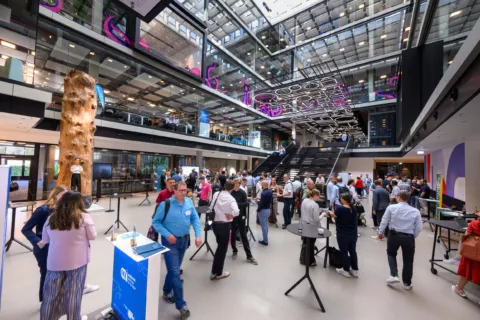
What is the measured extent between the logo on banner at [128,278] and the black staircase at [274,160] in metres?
16.3

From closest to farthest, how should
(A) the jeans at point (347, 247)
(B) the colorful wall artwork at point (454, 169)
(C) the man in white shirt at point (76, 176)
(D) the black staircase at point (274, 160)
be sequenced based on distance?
1. (A) the jeans at point (347, 247)
2. (C) the man in white shirt at point (76, 176)
3. (B) the colorful wall artwork at point (454, 169)
4. (D) the black staircase at point (274, 160)

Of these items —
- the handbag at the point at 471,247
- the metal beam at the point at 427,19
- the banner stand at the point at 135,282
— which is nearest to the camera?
the banner stand at the point at 135,282

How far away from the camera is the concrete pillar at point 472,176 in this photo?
6113mm

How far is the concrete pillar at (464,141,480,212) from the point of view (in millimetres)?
6113

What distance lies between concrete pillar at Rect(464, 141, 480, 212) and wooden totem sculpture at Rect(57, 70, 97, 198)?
37.9 ft

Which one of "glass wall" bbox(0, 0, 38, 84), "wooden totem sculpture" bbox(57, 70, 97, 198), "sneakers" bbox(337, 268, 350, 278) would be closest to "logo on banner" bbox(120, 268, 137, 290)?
"sneakers" bbox(337, 268, 350, 278)

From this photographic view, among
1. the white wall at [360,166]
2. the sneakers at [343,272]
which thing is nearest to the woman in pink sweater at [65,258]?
the sneakers at [343,272]

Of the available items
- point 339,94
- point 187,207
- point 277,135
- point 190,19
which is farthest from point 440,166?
point 277,135

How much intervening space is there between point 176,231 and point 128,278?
2.23 feet

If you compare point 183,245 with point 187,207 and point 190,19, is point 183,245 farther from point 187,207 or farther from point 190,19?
Result: point 190,19

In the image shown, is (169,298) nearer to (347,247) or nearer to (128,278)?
(128,278)

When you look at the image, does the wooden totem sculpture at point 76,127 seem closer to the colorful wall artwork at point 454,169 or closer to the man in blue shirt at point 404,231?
the man in blue shirt at point 404,231

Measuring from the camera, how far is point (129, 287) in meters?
1.93

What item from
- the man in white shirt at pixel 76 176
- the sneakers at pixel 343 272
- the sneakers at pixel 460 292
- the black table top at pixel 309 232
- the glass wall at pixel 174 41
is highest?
the glass wall at pixel 174 41
